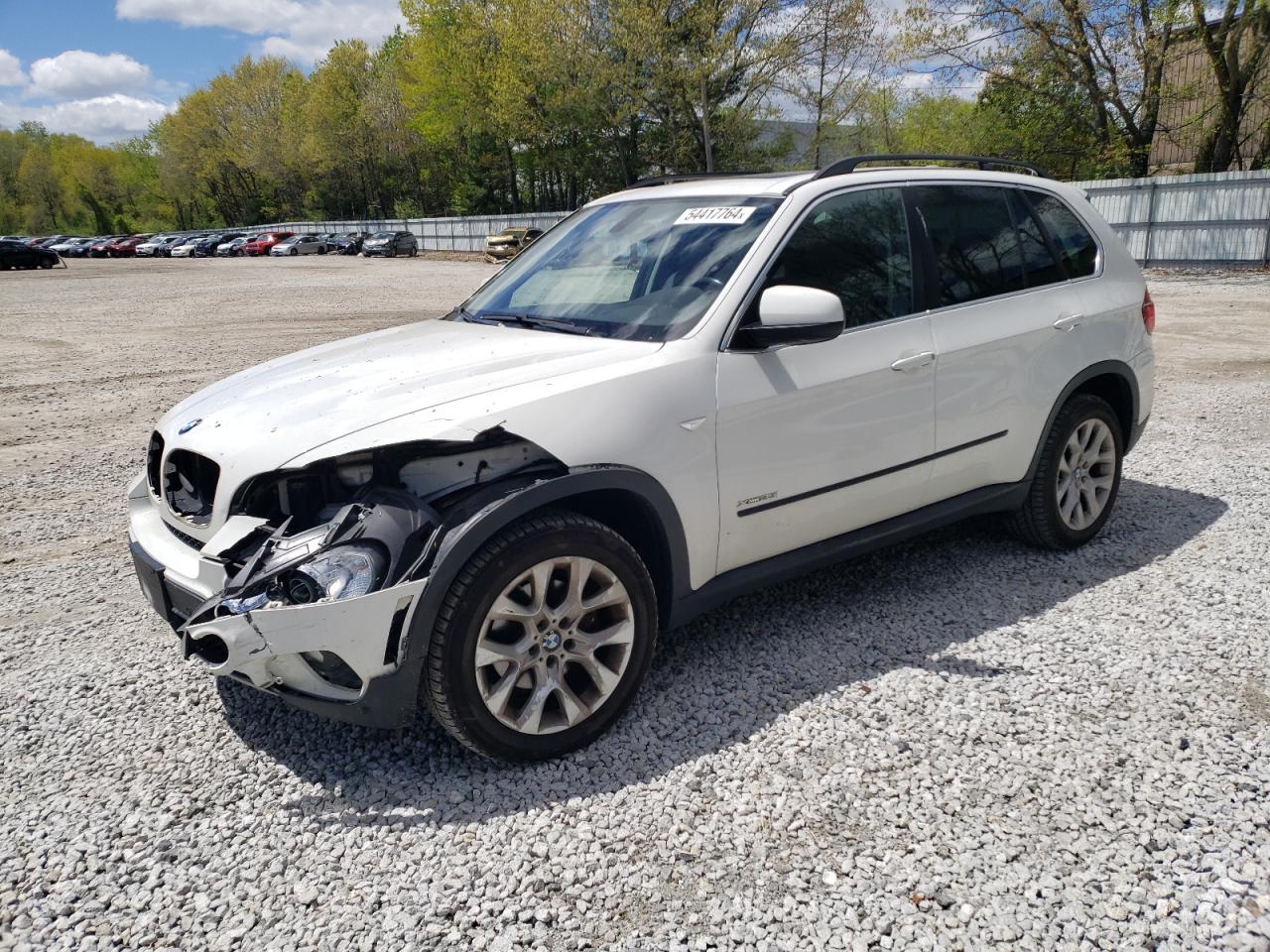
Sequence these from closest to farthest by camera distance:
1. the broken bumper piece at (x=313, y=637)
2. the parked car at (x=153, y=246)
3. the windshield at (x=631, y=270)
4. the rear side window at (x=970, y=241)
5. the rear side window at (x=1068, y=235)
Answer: the broken bumper piece at (x=313, y=637) < the windshield at (x=631, y=270) < the rear side window at (x=970, y=241) < the rear side window at (x=1068, y=235) < the parked car at (x=153, y=246)

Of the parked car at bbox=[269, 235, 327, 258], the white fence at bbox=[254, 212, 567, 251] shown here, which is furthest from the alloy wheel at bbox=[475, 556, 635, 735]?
the parked car at bbox=[269, 235, 327, 258]

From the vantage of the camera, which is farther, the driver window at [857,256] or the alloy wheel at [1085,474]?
the alloy wheel at [1085,474]

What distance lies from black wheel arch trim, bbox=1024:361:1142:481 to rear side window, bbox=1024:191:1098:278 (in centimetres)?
47

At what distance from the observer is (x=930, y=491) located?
406 centimetres

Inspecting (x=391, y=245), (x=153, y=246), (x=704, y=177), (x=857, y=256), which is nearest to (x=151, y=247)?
(x=153, y=246)

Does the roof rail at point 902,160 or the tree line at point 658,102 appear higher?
the tree line at point 658,102

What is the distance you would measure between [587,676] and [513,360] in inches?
43.5

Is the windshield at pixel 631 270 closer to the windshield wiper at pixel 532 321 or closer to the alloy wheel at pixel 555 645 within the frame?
the windshield wiper at pixel 532 321

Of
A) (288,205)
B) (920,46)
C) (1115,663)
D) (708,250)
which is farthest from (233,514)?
(288,205)

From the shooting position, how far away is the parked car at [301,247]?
54.8 meters

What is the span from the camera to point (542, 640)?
300 cm

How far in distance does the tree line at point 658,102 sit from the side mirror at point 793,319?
25381 millimetres

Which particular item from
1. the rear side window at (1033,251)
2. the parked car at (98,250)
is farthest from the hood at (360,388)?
the parked car at (98,250)

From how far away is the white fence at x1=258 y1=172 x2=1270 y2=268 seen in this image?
827 inches
